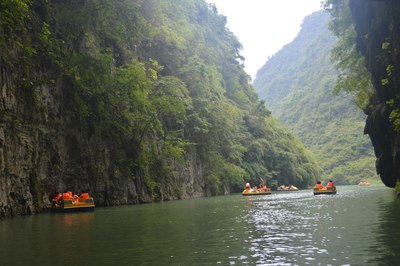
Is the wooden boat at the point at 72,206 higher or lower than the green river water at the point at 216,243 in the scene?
higher

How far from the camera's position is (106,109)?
115 ft

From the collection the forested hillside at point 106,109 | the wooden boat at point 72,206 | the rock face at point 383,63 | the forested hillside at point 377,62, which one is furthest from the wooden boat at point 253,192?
the wooden boat at point 72,206

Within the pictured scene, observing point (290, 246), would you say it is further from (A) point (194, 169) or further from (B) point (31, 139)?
(A) point (194, 169)

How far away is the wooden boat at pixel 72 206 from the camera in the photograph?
25.0 m

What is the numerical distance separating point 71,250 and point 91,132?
877 inches

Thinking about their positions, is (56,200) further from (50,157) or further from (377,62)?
(377,62)

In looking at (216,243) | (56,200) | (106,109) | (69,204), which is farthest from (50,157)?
(216,243)

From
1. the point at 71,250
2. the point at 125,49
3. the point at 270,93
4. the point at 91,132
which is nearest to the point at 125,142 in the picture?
the point at 91,132

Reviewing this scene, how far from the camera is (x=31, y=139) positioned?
2536cm

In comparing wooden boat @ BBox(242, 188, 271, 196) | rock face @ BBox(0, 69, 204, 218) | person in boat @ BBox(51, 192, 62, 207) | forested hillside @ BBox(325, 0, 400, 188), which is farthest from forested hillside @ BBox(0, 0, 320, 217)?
forested hillside @ BBox(325, 0, 400, 188)

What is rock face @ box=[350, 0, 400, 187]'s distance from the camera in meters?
22.6

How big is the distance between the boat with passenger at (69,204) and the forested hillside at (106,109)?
3.15 feet

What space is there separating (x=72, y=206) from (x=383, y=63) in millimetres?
18121

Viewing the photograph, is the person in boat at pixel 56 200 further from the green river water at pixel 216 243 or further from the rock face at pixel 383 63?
the rock face at pixel 383 63
